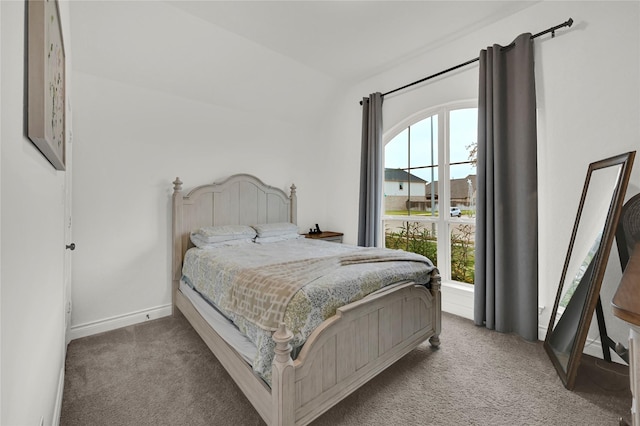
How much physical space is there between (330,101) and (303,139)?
686 millimetres

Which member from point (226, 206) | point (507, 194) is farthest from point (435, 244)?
point (226, 206)

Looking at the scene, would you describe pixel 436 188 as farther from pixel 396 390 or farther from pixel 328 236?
pixel 396 390

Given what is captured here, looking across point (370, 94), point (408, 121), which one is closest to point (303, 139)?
point (370, 94)

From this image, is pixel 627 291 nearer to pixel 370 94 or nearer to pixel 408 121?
pixel 408 121

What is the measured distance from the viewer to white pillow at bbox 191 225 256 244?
9.45 ft

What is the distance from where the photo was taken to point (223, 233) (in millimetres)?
2959

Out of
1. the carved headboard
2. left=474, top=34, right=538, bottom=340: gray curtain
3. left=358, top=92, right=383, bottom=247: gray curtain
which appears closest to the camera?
left=474, top=34, right=538, bottom=340: gray curtain

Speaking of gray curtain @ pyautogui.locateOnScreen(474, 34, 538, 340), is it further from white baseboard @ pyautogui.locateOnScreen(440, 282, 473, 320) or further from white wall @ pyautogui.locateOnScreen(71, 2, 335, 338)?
white wall @ pyautogui.locateOnScreen(71, 2, 335, 338)

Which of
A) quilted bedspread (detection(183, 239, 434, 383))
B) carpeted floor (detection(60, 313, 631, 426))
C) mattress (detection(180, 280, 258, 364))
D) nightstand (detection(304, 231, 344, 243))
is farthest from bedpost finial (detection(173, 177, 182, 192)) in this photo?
nightstand (detection(304, 231, 344, 243))

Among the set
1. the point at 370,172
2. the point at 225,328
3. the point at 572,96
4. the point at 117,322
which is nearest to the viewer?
the point at 225,328

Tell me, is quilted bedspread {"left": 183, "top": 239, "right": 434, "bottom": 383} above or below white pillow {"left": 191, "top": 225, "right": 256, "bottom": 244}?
below

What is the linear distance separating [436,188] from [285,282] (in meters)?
2.37

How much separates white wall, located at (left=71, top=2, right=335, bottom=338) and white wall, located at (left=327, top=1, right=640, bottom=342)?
2.28 m

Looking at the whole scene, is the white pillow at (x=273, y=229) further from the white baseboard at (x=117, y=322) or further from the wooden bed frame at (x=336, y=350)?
the white baseboard at (x=117, y=322)
